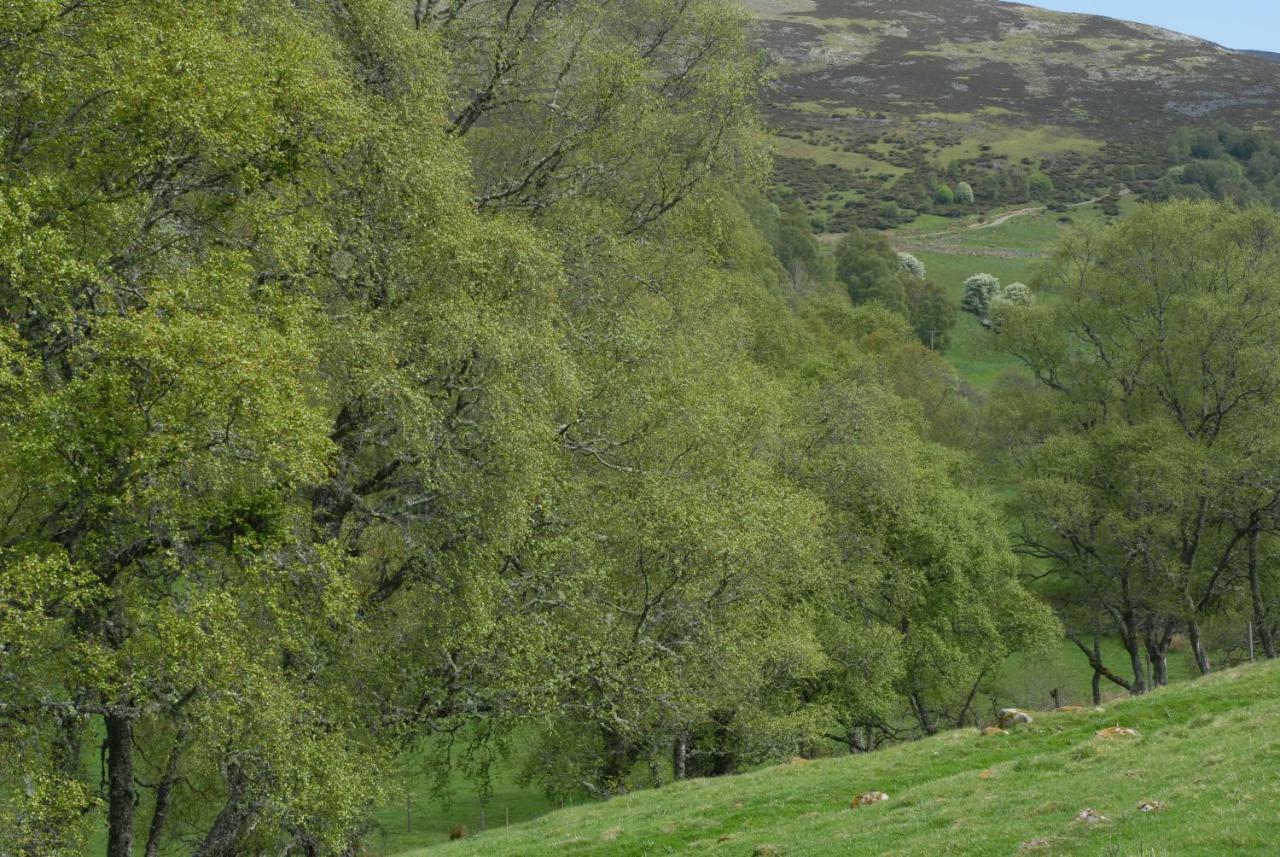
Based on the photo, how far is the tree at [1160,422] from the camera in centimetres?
4762

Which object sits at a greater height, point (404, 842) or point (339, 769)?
point (339, 769)

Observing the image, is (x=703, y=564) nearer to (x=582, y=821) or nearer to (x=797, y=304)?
(x=582, y=821)

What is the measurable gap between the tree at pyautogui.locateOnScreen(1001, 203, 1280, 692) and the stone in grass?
30.7 meters

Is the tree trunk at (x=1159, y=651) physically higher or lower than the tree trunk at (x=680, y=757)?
lower

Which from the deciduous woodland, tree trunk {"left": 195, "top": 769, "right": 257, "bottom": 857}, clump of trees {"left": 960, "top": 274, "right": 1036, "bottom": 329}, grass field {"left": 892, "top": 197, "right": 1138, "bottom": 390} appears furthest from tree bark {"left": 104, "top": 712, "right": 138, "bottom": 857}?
clump of trees {"left": 960, "top": 274, "right": 1036, "bottom": 329}

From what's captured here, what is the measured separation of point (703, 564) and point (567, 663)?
5.34 m

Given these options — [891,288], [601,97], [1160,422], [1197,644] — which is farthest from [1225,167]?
[601,97]

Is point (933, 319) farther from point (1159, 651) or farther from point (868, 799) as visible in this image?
point (868, 799)

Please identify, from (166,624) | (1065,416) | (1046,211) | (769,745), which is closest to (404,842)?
(769,745)

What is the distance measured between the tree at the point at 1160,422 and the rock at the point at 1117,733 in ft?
89.5

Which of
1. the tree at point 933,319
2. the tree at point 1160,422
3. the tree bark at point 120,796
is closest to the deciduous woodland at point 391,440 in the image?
the tree bark at point 120,796

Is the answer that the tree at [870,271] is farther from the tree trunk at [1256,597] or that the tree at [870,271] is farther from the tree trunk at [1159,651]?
the tree trunk at [1256,597]

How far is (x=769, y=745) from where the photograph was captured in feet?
111

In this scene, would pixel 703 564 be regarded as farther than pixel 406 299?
Yes
